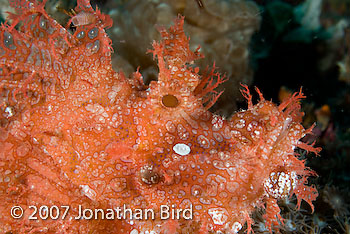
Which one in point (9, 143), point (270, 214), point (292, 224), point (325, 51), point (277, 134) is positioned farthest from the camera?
point (325, 51)

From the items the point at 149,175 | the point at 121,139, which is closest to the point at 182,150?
the point at 149,175

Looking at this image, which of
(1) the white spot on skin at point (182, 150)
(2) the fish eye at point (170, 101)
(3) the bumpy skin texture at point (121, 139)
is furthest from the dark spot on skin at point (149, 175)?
(2) the fish eye at point (170, 101)

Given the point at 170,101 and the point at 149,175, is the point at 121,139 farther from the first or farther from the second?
the point at 170,101

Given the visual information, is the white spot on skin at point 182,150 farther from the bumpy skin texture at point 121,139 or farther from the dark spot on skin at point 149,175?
the dark spot on skin at point 149,175

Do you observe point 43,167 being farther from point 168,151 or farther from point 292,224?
point 292,224

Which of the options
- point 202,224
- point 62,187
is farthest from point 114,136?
point 202,224

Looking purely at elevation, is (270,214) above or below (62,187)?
below

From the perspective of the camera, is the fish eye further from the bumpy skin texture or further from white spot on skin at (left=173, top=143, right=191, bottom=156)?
white spot on skin at (left=173, top=143, right=191, bottom=156)

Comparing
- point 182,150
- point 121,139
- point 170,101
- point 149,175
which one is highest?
point 170,101
